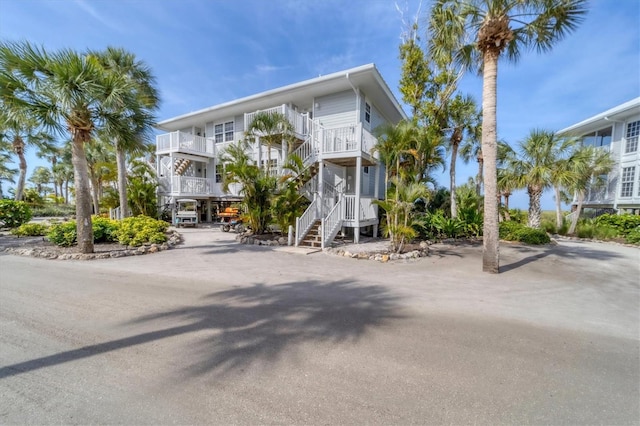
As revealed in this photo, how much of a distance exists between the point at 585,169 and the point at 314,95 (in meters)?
15.9

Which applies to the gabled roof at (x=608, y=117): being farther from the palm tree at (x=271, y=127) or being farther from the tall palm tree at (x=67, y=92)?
the tall palm tree at (x=67, y=92)

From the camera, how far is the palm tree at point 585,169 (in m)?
13.4

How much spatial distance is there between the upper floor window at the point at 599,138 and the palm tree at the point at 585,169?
4.08 metres

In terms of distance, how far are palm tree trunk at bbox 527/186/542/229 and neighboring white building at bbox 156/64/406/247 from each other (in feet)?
27.5

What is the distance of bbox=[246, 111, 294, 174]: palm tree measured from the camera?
12344 mm

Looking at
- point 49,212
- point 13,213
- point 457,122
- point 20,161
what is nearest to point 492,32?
point 457,122

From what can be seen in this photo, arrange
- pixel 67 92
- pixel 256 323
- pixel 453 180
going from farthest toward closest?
1. pixel 453 180
2. pixel 67 92
3. pixel 256 323

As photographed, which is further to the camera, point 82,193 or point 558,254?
point 558,254

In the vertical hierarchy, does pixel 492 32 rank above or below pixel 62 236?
above

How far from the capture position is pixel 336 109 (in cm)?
1431

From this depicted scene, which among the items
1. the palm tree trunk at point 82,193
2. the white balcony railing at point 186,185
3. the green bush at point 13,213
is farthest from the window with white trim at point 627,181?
the green bush at point 13,213

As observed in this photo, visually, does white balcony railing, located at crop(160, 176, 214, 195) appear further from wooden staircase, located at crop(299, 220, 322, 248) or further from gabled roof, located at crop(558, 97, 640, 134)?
gabled roof, located at crop(558, 97, 640, 134)

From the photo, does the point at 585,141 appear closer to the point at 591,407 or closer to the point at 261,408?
the point at 591,407

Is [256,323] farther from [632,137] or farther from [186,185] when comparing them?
[632,137]
